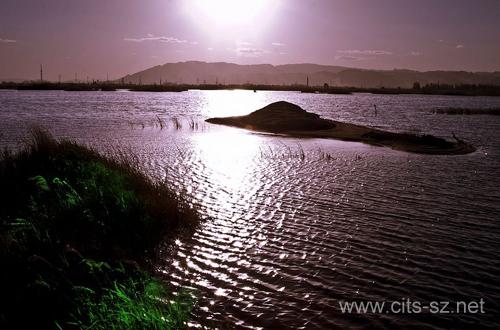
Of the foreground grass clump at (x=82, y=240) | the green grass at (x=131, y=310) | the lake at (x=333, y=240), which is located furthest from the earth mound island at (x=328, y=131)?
the green grass at (x=131, y=310)

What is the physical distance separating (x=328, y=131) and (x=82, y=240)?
32063 mm

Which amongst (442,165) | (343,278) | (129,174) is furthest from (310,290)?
(442,165)

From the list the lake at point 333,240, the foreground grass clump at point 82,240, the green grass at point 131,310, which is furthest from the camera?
the lake at point 333,240

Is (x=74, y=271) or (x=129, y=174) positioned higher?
(x=129, y=174)

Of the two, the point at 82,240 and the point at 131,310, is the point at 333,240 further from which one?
the point at 82,240

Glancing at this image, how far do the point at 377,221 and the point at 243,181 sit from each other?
23.1 ft

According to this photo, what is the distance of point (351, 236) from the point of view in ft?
38.0

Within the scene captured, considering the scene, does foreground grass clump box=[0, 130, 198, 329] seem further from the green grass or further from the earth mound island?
the earth mound island

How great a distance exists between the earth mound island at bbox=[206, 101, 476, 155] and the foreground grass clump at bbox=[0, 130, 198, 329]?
2075 centimetres

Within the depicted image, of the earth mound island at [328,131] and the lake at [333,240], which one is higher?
the earth mound island at [328,131]

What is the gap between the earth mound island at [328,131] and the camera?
29.5m

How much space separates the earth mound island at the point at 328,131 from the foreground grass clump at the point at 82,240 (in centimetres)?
2075

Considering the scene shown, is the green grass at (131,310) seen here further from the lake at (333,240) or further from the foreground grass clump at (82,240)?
the lake at (333,240)

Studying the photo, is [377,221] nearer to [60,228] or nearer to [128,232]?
[128,232]
